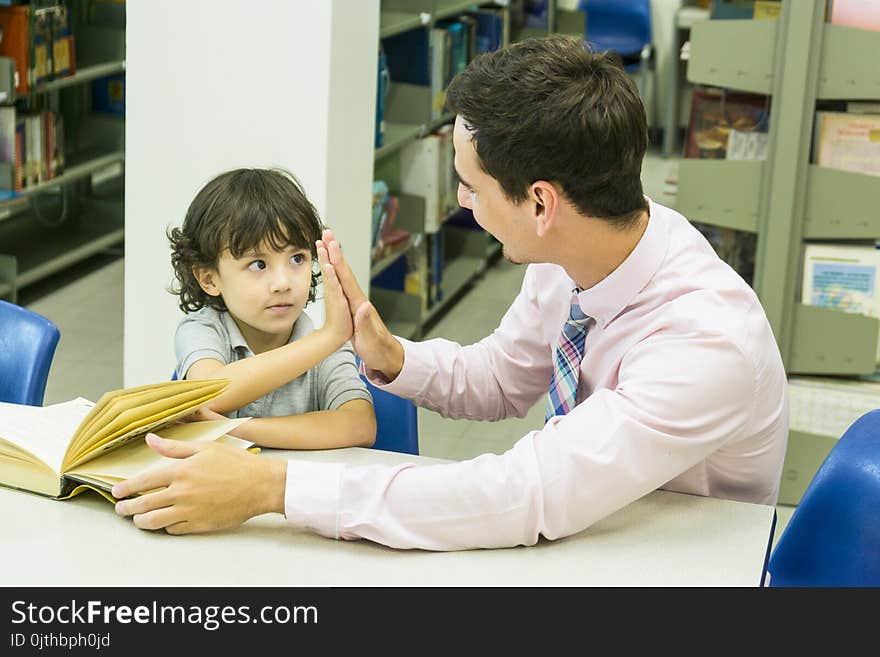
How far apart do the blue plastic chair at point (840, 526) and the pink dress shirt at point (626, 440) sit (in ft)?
0.39

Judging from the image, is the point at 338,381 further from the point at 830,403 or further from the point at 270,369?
the point at 830,403

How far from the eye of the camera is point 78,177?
17.1 feet

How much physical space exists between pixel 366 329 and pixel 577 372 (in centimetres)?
31

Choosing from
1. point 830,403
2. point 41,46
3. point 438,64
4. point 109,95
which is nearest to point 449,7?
point 438,64

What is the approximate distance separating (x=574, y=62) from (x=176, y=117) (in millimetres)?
1393

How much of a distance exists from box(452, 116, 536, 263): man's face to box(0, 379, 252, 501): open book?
1.29 ft

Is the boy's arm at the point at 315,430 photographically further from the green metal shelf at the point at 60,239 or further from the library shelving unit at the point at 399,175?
the green metal shelf at the point at 60,239

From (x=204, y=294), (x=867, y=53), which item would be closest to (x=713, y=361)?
(x=204, y=294)

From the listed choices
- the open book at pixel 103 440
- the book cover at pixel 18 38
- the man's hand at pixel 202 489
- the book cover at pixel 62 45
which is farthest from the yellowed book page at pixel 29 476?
the book cover at pixel 62 45

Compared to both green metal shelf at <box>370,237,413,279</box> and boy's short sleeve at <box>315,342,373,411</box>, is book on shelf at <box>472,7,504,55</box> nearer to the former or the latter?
green metal shelf at <box>370,237,413,279</box>

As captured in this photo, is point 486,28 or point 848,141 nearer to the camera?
point 848,141

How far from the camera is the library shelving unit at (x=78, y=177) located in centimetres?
500
